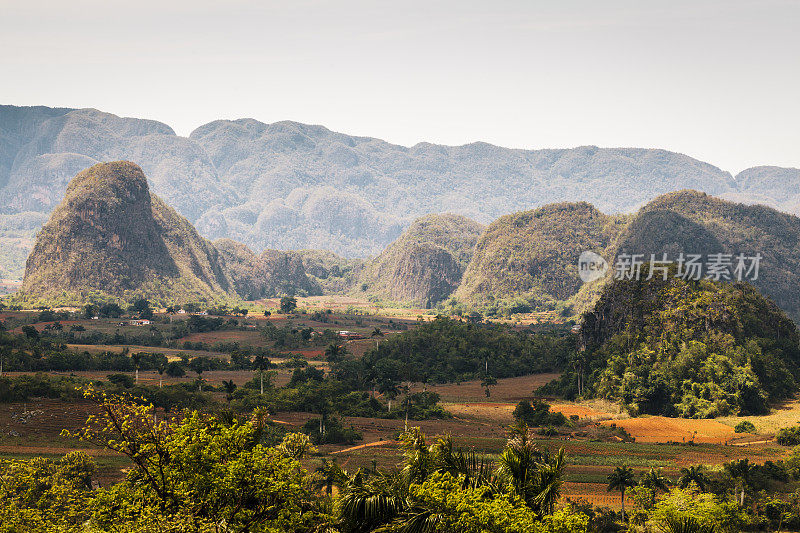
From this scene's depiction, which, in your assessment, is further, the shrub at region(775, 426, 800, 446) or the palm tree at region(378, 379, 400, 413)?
the palm tree at region(378, 379, 400, 413)

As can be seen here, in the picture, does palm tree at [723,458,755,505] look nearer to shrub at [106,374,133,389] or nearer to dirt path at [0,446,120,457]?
dirt path at [0,446,120,457]

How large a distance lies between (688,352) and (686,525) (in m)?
74.4

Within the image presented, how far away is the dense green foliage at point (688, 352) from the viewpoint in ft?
295

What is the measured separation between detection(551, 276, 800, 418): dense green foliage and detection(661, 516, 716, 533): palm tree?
220ft

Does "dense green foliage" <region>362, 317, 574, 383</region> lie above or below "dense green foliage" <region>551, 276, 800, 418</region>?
below

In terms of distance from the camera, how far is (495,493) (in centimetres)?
Answer: 2311

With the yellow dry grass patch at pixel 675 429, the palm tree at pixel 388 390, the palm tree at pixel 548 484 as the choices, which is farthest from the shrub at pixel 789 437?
the palm tree at pixel 548 484

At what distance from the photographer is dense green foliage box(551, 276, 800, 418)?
8994cm

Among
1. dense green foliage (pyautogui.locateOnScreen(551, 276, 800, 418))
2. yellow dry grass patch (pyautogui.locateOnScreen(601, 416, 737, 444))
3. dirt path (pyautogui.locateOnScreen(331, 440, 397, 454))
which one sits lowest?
dirt path (pyautogui.locateOnScreen(331, 440, 397, 454))

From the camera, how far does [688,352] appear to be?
95125 mm

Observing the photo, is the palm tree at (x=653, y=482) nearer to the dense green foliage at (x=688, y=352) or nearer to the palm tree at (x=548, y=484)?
the palm tree at (x=548, y=484)

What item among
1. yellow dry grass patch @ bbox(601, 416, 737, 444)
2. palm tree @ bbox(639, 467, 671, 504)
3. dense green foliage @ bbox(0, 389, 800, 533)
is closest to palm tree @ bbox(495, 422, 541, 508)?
dense green foliage @ bbox(0, 389, 800, 533)

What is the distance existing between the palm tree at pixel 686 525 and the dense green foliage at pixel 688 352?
220 ft

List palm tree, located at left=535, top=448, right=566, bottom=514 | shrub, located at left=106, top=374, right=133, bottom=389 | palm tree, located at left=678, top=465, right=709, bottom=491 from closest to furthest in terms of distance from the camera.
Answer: palm tree, located at left=535, top=448, right=566, bottom=514
palm tree, located at left=678, top=465, right=709, bottom=491
shrub, located at left=106, top=374, right=133, bottom=389
